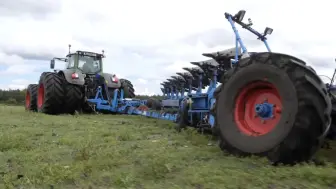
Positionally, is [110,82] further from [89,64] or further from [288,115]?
[288,115]

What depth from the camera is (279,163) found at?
3561mm

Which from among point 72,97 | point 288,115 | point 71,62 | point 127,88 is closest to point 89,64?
point 71,62

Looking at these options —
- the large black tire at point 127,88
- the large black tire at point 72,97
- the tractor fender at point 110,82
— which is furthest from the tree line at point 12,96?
the large black tire at point 72,97

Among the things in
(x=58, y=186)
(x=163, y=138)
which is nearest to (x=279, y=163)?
(x=58, y=186)

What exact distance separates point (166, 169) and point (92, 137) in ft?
7.97

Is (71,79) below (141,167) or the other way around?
the other way around

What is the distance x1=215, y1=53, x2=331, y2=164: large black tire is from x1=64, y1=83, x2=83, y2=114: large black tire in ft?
26.3

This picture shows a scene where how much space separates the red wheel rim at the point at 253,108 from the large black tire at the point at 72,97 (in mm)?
8041

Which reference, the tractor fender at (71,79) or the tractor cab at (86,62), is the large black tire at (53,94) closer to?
the tractor fender at (71,79)

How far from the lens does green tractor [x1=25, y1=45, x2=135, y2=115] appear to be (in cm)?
1138

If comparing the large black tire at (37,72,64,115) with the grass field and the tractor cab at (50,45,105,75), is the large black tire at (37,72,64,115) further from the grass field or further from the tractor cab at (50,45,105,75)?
the grass field

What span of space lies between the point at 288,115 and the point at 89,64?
10529 mm

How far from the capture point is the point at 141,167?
3.68 meters

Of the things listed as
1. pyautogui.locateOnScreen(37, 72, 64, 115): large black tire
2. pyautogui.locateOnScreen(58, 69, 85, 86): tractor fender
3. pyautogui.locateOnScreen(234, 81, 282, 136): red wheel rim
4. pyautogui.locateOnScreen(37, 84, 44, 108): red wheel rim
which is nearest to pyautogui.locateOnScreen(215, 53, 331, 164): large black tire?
pyautogui.locateOnScreen(234, 81, 282, 136): red wheel rim
